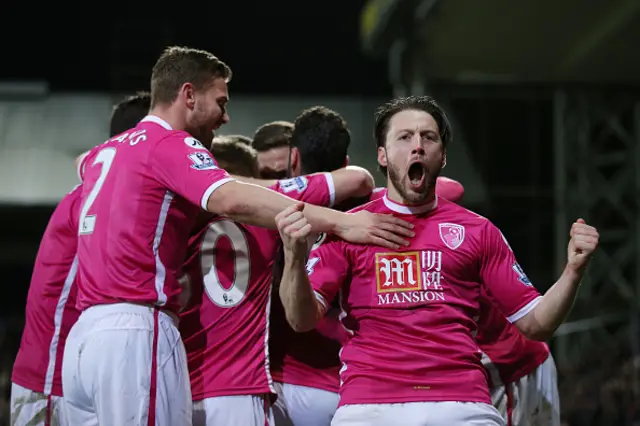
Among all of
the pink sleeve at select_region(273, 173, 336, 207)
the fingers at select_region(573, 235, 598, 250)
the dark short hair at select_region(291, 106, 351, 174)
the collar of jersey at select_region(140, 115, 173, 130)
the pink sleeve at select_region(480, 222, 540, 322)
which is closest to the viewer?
the fingers at select_region(573, 235, 598, 250)

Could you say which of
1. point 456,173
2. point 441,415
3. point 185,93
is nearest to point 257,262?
point 185,93

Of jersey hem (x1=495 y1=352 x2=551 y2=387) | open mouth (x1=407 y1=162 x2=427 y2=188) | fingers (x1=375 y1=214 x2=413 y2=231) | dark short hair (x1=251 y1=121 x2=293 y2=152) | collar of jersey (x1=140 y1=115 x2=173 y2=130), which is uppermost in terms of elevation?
dark short hair (x1=251 y1=121 x2=293 y2=152)

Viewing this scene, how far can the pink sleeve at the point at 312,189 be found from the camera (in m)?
3.88

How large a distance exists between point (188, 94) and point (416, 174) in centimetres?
96

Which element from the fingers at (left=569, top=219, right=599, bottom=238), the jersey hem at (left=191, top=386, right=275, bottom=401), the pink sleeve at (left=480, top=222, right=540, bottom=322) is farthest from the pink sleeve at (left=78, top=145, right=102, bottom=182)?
the fingers at (left=569, top=219, right=599, bottom=238)

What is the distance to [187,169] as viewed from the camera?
3.53 metres

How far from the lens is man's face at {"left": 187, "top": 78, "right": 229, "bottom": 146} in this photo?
385 centimetres

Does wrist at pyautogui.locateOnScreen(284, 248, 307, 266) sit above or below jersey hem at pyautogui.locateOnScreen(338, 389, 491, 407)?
above

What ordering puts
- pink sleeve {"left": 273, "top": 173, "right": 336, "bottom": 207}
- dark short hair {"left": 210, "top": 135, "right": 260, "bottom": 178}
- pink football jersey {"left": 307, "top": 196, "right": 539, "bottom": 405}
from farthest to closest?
dark short hair {"left": 210, "top": 135, "right": 260, "bottom": 178} < pink sleeve {"left": 273, "top": 173, "right": 336, "bottom": 207} < pink football jersey {"left": 307, "top": 196, "right": 539, "bottom": 405}

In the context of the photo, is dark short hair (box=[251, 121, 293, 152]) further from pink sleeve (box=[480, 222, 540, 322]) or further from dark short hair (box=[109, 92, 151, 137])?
pink sleeve (box=[480, 222, 540, 322])

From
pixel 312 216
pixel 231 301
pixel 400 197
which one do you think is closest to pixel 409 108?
pixel 400 197

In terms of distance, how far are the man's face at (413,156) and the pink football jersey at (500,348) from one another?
0.85 metres

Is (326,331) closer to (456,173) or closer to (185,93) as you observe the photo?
(185,93)

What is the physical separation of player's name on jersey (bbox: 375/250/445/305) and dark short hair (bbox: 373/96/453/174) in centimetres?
41
